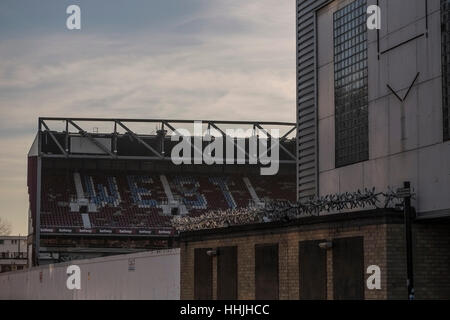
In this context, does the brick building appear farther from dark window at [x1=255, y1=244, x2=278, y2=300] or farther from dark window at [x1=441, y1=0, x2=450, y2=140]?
dark window at [x1=441, y1=0, x2=450, y2=140]

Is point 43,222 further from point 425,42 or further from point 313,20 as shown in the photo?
point 425,42

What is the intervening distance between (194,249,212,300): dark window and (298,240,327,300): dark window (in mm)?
5311

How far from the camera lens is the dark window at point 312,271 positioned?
A: 24141mm

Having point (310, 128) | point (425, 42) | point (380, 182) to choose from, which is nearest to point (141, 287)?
point (310, 128)

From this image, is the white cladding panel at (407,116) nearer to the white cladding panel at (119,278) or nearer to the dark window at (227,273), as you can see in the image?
the dark window at (227,273)

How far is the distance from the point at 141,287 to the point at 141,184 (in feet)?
141

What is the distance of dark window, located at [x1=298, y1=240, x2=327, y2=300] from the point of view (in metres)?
24.1

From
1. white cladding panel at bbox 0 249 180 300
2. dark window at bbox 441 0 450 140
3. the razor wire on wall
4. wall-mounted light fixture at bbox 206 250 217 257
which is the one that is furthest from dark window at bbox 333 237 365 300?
white cladding panel at bbox 0 249 180 300

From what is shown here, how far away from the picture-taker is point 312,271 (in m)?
24.6

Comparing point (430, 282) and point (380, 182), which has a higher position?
point (380, 182)

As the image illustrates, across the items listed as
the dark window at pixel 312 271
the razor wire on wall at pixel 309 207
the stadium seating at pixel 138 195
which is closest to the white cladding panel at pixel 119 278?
the razor wire on wall at pixel 309 207
